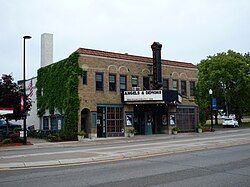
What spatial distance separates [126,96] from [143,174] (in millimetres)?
23611

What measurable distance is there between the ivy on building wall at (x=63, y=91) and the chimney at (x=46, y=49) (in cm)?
251

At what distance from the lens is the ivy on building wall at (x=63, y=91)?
3238 cm

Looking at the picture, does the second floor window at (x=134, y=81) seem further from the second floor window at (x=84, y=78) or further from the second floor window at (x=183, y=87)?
the second floor window at (x=183, y=87)

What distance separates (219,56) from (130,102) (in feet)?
102

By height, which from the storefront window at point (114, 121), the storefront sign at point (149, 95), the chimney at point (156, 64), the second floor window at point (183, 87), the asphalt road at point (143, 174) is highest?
the chimney at point (156, 64)

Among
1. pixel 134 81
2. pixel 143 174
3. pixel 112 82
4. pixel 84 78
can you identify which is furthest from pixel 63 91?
pixel 143 174

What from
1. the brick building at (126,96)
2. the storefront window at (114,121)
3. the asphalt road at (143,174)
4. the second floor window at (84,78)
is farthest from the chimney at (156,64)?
the asphalt road at (143,174)

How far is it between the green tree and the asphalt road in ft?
144

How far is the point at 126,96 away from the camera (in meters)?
34.9

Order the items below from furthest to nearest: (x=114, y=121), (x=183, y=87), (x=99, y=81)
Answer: (x=183, y=87)
(x=114, y=121)
(x=99, y=81)

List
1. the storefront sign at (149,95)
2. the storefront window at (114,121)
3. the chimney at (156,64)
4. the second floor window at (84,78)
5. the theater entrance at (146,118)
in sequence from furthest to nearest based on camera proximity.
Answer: the theater entrance at (146,118) < the chimney at (156,64) < the storefront sign at (149,95) < the storefront window at (114,121) < the second floor window at (84,78)

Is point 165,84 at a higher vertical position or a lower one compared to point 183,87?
higher

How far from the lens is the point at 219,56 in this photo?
200 feet

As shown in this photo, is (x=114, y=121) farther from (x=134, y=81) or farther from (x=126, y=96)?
(x=134, y=81)
